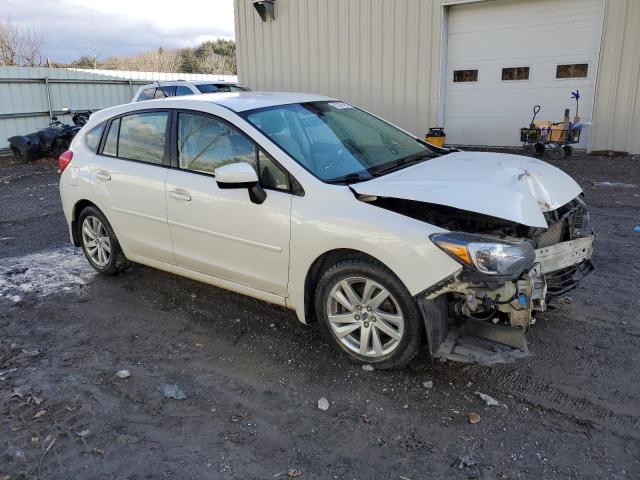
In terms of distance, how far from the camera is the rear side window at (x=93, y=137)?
5069 millimetres

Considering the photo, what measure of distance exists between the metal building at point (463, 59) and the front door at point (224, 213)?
890 centimetres

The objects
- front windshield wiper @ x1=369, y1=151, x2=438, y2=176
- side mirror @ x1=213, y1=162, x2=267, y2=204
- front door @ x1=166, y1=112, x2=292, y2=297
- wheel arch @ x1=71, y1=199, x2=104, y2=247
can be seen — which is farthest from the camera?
wheel arch @ x1=71, y1=199, x2=104, y2=247

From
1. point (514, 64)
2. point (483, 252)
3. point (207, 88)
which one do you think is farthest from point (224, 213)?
point (514, 64)

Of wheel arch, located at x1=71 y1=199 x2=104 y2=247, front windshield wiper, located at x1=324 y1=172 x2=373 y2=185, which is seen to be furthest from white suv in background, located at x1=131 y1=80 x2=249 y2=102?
front windshield wiper, located at x1=324 y1=172 x2=373 y2=185

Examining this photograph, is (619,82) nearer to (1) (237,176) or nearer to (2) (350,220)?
(2) (350,220)

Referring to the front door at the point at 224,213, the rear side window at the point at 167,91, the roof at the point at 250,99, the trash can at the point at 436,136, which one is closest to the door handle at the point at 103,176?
the front door at the point at 224,213

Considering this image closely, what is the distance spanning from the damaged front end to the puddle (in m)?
3.50

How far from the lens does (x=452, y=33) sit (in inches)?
464

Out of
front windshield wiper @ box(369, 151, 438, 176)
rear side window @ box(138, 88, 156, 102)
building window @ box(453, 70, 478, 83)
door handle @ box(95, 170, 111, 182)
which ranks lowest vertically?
door handle @ box(95, 170, 111, 182)

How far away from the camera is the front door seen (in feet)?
12.0

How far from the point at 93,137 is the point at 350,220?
3.09m

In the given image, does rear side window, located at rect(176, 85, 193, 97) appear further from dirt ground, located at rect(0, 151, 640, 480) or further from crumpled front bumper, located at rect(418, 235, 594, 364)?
crumpled front bumper, located at rect(418, 235, 594, 364)

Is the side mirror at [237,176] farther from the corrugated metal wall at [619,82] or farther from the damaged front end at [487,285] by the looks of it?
the corrugated metal wall at [619,82]

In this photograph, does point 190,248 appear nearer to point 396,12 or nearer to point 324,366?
point 324,366
